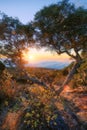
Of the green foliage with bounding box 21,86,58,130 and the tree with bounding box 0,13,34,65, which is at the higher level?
the tree with bounding box 0,13,34,65

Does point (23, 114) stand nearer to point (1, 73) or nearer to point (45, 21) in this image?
point (45, 21)

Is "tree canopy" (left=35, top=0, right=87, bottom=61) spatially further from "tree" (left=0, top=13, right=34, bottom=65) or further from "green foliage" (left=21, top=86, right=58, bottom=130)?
"green foliage" (left=21, top=86, right=58, bottom=130)

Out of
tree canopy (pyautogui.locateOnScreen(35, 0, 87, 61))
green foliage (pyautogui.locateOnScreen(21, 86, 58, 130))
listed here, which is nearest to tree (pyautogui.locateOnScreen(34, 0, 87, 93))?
tree canopy (pyautogui.locateOnScreen(35, 0, 87, 61))

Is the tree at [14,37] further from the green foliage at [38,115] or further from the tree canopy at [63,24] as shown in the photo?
the green foliage at [38,115]

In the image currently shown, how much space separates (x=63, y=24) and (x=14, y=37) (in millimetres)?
1965

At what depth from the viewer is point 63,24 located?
869cm

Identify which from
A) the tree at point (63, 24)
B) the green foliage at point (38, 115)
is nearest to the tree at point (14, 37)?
the tree at point (63, 24)

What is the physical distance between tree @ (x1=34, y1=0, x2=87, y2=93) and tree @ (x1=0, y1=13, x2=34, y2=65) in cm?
40

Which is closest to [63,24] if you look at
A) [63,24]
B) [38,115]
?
[63,24]

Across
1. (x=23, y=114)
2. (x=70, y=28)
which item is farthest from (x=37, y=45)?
(x=23, y=114)

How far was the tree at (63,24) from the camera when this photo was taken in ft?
28.4

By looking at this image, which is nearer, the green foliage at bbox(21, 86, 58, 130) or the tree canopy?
the green foliage at bbox(21, 86, 58, 130)

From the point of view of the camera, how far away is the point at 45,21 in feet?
28.8

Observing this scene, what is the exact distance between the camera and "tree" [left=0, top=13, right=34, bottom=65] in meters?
9.04
